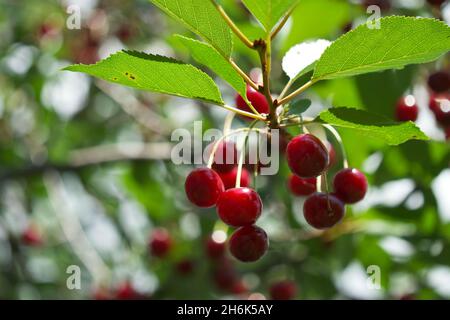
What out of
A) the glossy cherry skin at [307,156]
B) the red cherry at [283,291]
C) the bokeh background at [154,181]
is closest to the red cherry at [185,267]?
the bokeh background at [154,181]

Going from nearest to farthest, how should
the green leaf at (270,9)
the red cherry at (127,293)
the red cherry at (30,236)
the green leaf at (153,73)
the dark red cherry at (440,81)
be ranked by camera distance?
the green leaf at (270,9) < the green leaf at (153,73) < the dark red cherry at (440,81) < the red cherry at (127,293) < the red cherry at (30,236)

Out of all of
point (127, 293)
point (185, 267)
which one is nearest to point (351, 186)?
point (127, 293)

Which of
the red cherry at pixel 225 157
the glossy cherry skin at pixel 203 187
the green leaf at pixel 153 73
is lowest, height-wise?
the glossy cherry skin at pixel 203 187

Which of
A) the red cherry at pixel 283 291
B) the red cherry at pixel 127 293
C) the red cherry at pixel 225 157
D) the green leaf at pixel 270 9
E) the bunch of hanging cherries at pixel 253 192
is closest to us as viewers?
the green leaf at pixel 270 9

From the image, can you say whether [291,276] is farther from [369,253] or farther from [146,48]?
[146,48]

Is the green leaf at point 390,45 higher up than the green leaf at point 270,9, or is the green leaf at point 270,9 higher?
the green leaf at point 270,9

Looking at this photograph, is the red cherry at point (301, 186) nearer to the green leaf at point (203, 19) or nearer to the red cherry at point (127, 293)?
the green leaf at point (203, 19)
